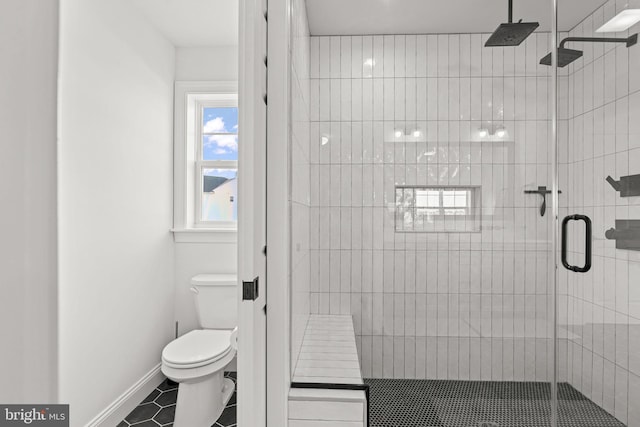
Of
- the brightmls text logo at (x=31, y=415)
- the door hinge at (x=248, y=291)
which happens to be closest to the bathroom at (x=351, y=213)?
the door hinge at (x=248, y=291)

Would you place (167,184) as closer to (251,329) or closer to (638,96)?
(251,329)

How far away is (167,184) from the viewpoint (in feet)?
7.81

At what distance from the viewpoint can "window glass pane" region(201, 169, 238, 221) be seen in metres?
2.58

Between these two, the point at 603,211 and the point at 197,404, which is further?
the point at 197,404

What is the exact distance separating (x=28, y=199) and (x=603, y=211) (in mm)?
1674

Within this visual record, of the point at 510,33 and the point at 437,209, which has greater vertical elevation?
the point at 510,33

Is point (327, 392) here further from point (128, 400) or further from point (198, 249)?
point (198, 249)

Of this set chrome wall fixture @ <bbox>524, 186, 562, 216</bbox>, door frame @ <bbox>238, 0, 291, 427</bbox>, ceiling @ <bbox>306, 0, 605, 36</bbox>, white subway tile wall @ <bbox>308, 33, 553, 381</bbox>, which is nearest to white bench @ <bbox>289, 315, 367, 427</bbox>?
door frame @ <bbox>238, 0, 291, 427</bbox>

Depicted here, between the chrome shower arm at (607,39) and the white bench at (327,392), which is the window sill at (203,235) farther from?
the chrome shower arm at (607,39)

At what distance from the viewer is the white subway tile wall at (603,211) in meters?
1.20

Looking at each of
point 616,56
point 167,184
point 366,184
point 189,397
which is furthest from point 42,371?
point 167,184

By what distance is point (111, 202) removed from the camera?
181 cm

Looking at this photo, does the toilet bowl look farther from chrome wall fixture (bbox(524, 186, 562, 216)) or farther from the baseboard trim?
chrome wall fixture (bbox(524, 186, 562, 216))

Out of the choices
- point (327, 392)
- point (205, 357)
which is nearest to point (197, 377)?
point (205, 357)
